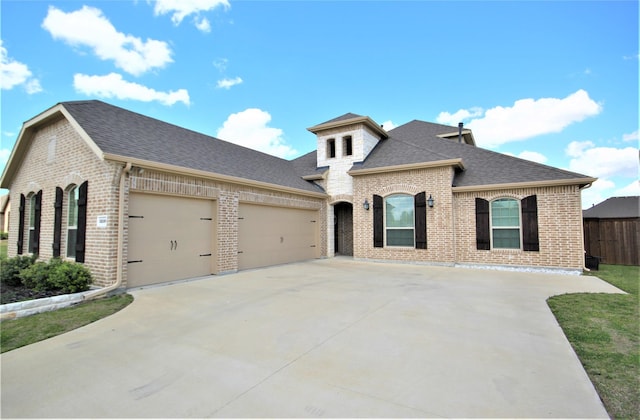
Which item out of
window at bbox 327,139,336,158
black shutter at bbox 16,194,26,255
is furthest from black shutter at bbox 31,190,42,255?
window at bbox 327,139,336,158

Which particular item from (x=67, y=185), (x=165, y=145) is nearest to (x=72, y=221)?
(x=67, y=185)

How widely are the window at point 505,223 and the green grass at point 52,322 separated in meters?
11.0

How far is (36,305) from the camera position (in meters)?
5.32

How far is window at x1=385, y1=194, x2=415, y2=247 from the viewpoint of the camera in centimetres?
1198

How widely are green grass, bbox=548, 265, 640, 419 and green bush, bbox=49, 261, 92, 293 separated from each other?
26.7 ft

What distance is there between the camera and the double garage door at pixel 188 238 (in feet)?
23.9

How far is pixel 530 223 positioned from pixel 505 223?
731mm

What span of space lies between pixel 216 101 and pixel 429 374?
1931 centimetres

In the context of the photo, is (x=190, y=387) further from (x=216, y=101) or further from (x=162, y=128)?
(x=216, y=101)

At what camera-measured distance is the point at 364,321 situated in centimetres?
470

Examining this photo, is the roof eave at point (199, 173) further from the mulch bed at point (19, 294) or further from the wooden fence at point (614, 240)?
the wooden fence at point (614, 240)

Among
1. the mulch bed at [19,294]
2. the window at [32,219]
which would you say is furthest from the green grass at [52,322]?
the window at [32,219]

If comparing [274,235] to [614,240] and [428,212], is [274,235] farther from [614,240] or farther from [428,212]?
[614,240]

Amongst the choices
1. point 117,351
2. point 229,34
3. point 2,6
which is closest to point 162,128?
point 2,6
